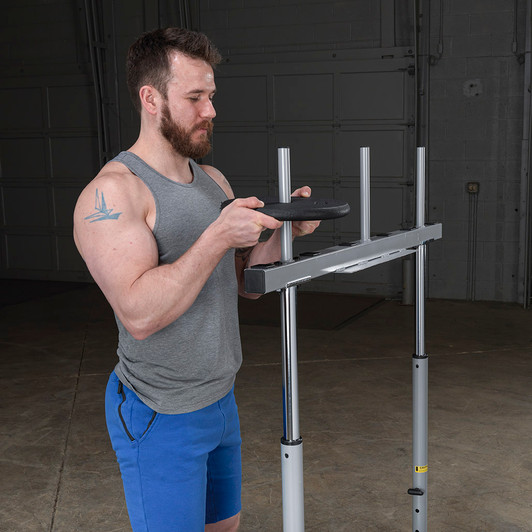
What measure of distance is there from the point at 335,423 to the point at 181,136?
9.67ft

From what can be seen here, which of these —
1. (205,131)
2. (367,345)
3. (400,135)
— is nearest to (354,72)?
(400,135)

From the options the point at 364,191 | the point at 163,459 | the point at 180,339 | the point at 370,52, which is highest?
the point at 370,52

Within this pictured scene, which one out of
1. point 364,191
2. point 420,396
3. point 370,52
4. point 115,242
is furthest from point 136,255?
point 370,52

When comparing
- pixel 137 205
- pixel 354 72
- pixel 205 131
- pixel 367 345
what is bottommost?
pixel 367 345

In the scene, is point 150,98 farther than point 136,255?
Yes

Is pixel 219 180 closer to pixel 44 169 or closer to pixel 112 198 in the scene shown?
pixel 112 198

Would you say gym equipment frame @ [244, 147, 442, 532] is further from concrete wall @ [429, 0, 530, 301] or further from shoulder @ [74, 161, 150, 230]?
concrete wall @ [429, 0, 530, 301]

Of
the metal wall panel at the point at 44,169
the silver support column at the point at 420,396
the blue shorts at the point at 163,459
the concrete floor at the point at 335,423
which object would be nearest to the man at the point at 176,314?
the blue shorts at the point at 163,459

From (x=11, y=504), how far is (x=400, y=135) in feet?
18.8

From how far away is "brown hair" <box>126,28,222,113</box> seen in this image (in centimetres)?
178

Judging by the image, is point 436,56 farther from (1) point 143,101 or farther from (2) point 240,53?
(1) point 143,101

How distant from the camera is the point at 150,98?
5.91 feet

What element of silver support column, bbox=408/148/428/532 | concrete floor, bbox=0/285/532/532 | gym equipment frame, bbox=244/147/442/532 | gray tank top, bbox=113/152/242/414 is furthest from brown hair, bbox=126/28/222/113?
concrete floor, bbox=0/285/532/532

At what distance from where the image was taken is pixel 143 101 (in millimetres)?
1816
